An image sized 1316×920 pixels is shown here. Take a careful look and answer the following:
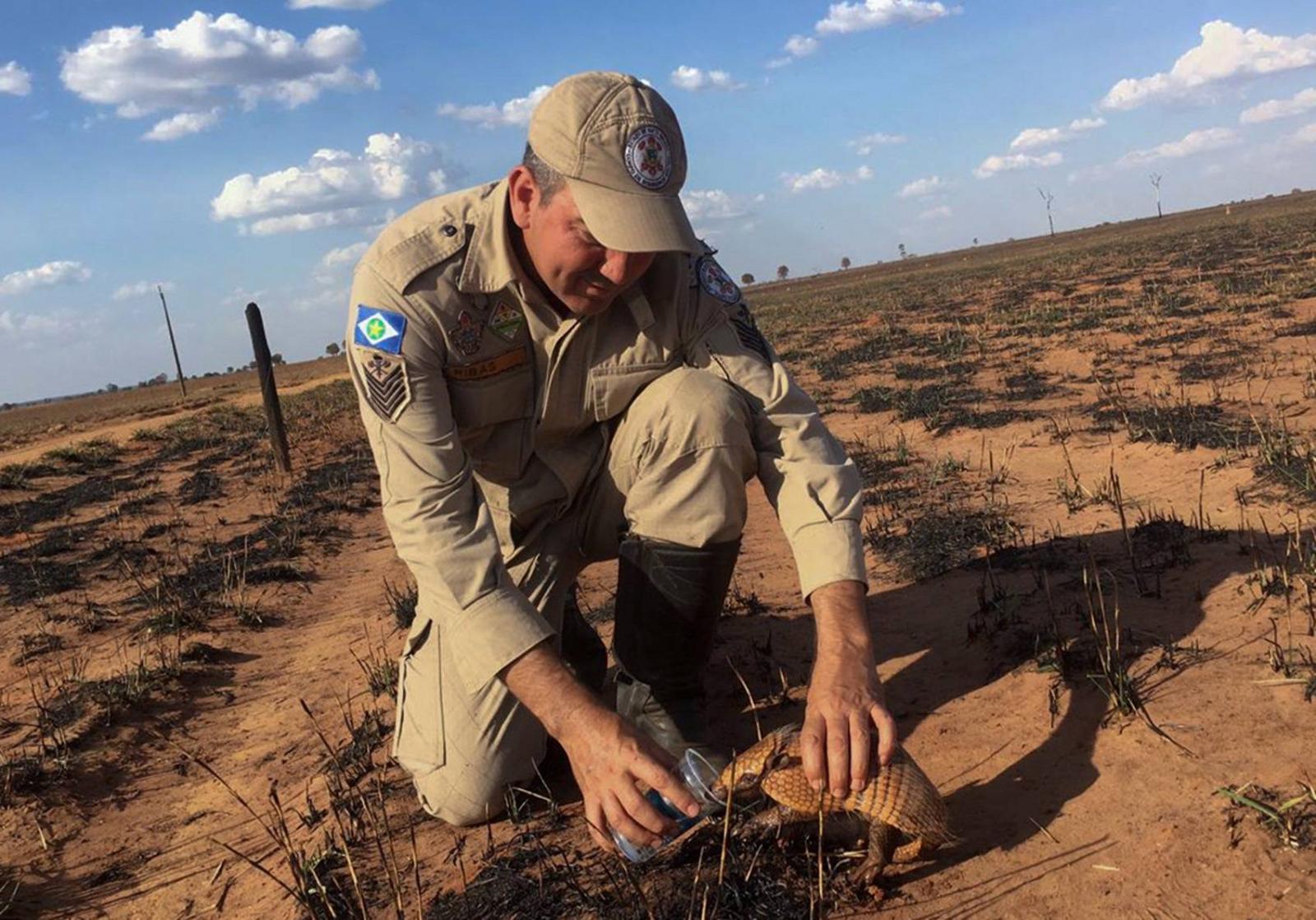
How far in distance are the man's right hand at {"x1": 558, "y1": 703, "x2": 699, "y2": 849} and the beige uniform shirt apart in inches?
11.4

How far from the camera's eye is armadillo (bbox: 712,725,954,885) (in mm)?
1979

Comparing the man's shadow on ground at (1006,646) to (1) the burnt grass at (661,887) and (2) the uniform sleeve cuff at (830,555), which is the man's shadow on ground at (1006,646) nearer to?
(1) the burnt grass at (661,887)

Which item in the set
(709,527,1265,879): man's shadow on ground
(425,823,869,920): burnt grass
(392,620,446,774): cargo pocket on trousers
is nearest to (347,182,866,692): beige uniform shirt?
(392,620,446,774): cargo pocket on trousers

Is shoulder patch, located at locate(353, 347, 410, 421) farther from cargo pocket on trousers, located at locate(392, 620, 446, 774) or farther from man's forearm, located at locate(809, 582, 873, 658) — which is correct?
man's forearm, located at locate(809, 582, 873, 658)

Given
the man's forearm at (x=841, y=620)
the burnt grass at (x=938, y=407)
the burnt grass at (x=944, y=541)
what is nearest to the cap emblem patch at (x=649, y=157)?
the man's forearm at (x=841, y=620)

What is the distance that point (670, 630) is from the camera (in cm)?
268

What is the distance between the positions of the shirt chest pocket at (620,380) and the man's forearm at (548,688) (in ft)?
2.89

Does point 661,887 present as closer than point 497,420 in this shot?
Yes

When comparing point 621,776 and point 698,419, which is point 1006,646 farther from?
point 621,776

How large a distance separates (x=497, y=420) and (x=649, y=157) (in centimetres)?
96

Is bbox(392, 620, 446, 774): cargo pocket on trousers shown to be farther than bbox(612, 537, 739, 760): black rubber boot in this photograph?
Yes

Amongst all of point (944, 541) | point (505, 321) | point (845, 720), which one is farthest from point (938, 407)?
point (845, 720)

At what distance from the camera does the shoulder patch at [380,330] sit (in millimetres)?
2359

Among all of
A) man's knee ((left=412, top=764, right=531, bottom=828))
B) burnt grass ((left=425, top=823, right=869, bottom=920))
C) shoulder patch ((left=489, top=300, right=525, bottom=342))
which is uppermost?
shoulder patch ((left=489, top=300, right=525, bottom=342))
